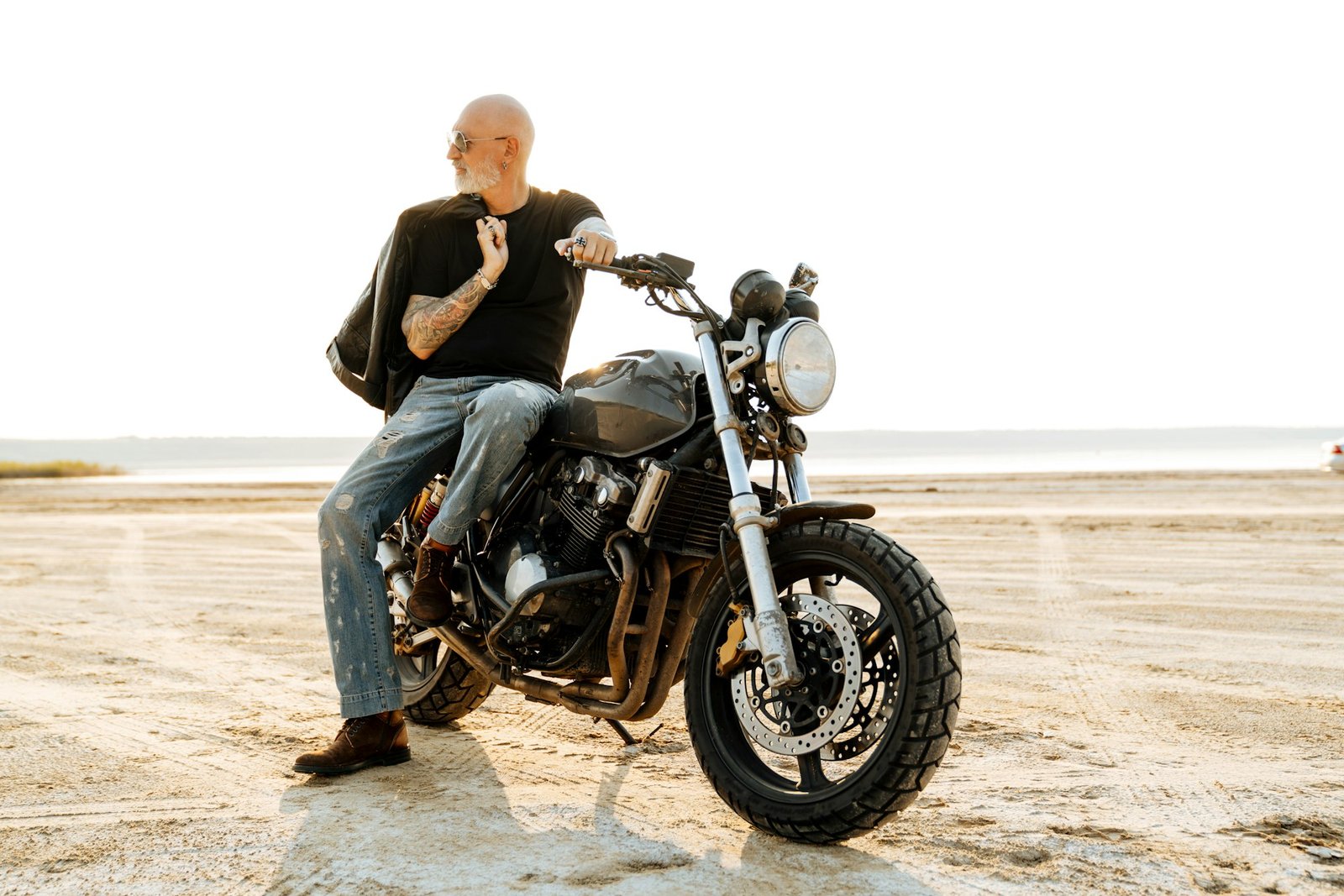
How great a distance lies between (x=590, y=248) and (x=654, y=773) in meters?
1.79

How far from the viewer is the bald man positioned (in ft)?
13.0

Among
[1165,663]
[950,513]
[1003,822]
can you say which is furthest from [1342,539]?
[1003,822]

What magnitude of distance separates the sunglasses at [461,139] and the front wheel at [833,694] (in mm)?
1817

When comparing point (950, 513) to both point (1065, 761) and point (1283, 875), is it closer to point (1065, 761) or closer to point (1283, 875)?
point (1065, 761)

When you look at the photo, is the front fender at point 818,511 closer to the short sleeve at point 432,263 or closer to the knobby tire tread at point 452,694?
the short sleeve at point 432,263

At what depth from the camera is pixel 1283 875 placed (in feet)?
9.06

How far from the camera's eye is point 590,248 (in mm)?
3471

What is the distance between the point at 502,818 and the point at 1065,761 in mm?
1893

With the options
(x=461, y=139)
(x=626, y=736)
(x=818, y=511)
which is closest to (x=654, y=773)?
(x=626, y=736)

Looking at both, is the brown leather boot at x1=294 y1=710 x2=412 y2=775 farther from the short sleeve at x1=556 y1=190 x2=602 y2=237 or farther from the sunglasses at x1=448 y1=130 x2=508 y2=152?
the sunglasses at x1=448 y1=130 x2=508 y2=152

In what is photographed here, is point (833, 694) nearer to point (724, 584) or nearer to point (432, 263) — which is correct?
point (724, 584)

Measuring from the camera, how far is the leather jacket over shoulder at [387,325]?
4.08 m

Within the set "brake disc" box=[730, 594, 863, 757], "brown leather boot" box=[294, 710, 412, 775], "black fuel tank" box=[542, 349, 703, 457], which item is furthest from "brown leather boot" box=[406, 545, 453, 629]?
"brake disc" box=[730, 594, 863, 757]

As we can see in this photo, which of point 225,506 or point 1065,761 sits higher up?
point 1065,761
